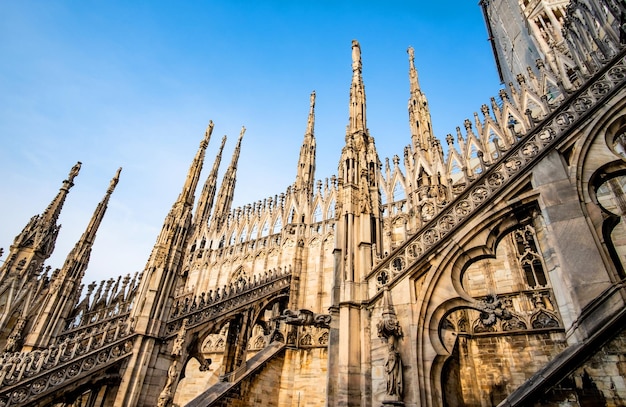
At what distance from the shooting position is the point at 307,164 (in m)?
22.8

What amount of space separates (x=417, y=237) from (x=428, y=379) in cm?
263

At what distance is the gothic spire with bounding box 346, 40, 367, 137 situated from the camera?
11491mm

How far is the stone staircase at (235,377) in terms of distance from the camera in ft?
32.3

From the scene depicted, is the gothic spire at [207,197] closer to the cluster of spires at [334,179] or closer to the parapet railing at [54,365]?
the cluster of spires at [334,179]

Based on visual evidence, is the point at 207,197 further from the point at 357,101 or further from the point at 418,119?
the point at 357,101

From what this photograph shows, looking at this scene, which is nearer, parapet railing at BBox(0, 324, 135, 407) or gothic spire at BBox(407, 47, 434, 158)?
parapet railing at BBox(0, 324, 135, 407)

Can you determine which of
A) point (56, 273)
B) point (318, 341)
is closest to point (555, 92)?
point (318, 341)

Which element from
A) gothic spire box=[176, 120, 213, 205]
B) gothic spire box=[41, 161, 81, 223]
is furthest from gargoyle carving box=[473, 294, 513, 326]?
gothic spire box=[41, 161, 81, 223]

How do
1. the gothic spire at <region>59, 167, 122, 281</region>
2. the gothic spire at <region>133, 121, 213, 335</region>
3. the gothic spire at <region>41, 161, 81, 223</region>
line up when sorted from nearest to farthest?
the gothic spire at <region>133, 121, 213, 335</region>
the gothic spire at <region>59, 167, 122, 281</region>
the gothic spire at <region>41, 161, 81, 223</region>

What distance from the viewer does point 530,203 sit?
21.0 feet

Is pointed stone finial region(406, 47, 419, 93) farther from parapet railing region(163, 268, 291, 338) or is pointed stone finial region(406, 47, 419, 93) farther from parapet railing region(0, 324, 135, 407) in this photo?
parapet railing region(0, 324, 135, 407)

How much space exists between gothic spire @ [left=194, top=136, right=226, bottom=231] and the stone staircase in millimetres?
14396

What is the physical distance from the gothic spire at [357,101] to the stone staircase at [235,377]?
814 cm

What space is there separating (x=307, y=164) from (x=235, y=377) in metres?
14.2
